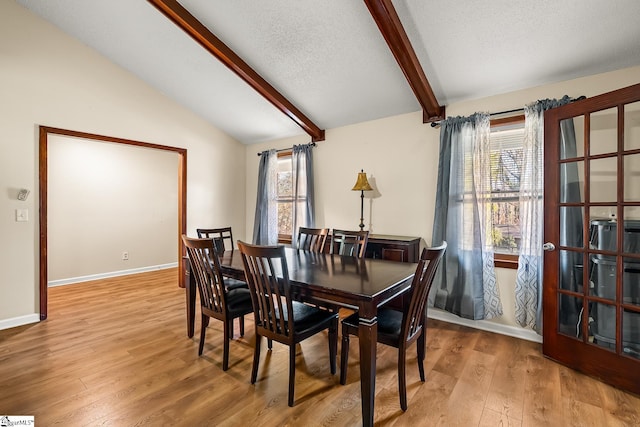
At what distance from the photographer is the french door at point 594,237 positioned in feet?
6.65

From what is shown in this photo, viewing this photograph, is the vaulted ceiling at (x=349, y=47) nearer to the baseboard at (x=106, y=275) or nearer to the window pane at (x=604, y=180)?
the window pane at (x=604, y=180)

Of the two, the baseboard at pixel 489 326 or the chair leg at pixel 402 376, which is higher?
the chair leg at pixel 402 376

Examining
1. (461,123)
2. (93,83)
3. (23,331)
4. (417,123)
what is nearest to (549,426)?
(461,123)

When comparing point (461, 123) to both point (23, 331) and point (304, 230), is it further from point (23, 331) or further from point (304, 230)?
point (23, 331)

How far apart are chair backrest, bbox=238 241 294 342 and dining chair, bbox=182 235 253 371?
0.36 metres

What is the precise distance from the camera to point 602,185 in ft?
7.14

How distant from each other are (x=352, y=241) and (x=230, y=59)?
2271 mm

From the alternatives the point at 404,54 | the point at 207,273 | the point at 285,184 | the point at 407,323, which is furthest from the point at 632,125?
the point at 285,184

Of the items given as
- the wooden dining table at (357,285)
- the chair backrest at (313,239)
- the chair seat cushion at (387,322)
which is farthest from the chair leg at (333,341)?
the chair backrest at (313,239)

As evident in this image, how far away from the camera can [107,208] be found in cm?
521

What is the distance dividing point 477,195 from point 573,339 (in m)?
1.36

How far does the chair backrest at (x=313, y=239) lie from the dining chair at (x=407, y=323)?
1.21 metres

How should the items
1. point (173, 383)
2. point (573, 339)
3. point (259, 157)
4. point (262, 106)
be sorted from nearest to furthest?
point (173, 383) < point (573, 339) < point (262, 106) < point (259, 157)

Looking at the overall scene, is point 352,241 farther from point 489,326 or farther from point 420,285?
point 489,326
